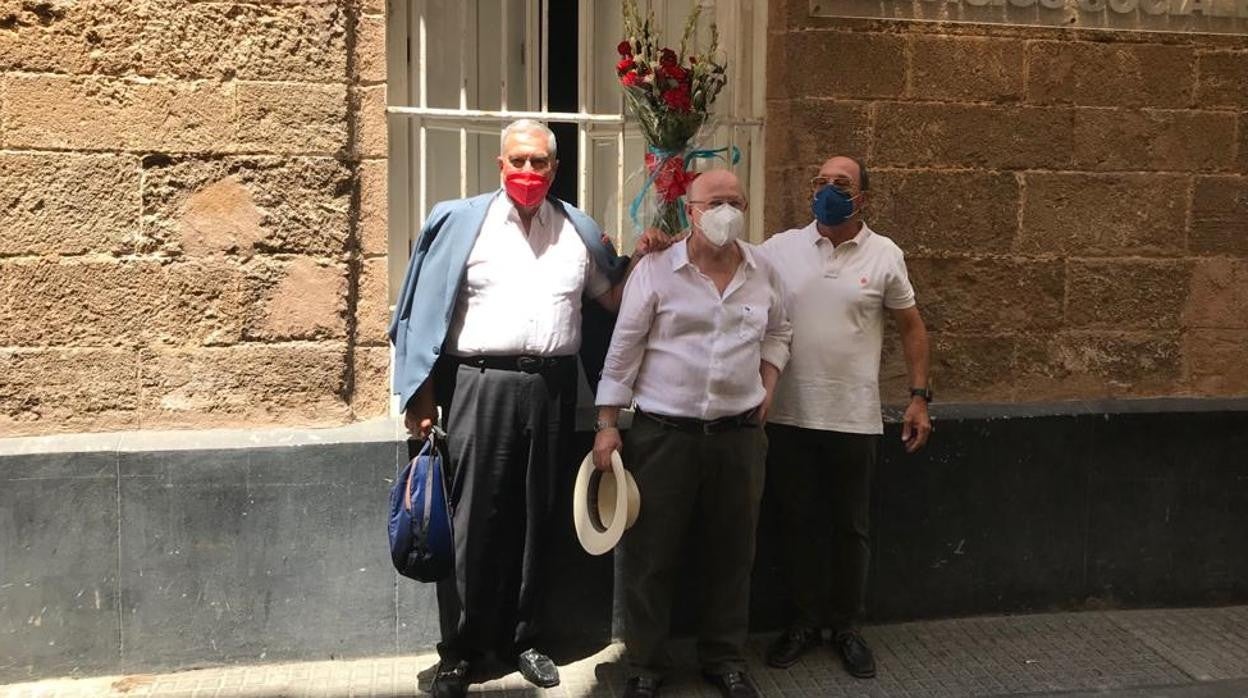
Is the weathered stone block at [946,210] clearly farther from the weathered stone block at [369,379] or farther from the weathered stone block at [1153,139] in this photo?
the weathered stone block at [369,379]

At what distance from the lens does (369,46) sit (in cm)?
444

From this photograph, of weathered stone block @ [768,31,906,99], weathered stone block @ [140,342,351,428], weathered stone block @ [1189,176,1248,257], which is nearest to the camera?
weathered stone block @ [140,342,351,428]

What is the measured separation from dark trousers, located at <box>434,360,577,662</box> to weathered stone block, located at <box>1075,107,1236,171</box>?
2481 millimetres

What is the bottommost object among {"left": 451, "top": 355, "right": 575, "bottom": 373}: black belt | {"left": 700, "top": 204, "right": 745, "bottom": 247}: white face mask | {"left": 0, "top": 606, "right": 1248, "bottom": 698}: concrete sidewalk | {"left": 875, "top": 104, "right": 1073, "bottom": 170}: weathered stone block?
{"left": 0, "top": 606, "right": 1248, "bottom": 698}: concrete sidewalk

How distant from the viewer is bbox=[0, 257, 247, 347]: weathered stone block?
420 centimetres

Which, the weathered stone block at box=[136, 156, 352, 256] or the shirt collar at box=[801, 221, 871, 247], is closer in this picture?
the weathered stone block at box=[136, 156, 352, 256]

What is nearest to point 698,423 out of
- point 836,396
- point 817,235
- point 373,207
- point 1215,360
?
point 836,396

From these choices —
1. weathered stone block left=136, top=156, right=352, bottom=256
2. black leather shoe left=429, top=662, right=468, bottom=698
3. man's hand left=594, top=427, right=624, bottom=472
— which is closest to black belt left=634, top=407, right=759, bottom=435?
man's hand left=594, top=427, right=624, bottom=472

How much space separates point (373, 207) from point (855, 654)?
2.46 m

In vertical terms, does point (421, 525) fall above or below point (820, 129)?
below

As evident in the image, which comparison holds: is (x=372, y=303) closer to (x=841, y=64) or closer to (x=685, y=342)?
(x=685, y=342)

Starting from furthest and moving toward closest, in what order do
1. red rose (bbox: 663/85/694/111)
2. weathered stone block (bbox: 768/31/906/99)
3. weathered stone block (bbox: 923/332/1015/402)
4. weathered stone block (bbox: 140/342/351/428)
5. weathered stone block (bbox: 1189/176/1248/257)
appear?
1. weathered stone block (bbox: 1189/176/1248/257)
2. weathered stone block (bbox: 923/332/1015/402)
3. weathered stone block (bbox: 768/31/906/99)
4. weathered stone block (bbox: 140/342/351/428)
5. red rose (bbox: 663/85/694/111)

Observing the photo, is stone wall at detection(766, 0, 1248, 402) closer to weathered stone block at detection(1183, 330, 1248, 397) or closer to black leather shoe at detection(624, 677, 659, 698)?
weathered stone block at detection(1183, 330, 1248, 397)

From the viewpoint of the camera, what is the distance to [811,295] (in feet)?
14.2
